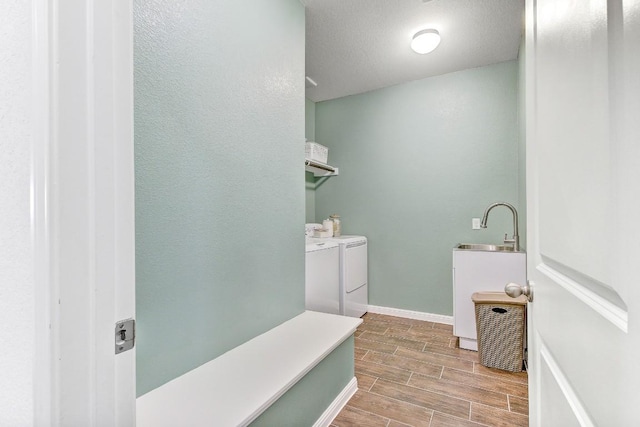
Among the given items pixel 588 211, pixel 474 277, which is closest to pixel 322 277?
pixel 474 277

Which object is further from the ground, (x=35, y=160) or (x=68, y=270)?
(x=35, y=160)

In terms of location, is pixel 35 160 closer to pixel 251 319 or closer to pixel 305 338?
pixel 251 319

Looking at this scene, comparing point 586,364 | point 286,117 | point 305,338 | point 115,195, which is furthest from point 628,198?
point 286,117

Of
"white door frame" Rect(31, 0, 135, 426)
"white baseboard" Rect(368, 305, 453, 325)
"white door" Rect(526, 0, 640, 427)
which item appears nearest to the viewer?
"white door" Rect(526, 0, 640, 427)

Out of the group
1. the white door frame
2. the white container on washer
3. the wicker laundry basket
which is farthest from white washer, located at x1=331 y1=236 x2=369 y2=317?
the white door frame

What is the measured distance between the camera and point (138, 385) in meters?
1.10

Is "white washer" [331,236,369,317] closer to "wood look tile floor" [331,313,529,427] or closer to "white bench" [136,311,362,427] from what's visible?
"wood look tile floor" [331,313,529,427]

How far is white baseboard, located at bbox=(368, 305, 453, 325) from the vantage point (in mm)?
3070

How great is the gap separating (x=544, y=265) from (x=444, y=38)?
2.42m

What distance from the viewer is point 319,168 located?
136 inches

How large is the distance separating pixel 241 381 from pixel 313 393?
0.44 metres

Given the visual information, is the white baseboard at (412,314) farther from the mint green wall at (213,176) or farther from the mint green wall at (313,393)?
the mint green wall at (213,176)

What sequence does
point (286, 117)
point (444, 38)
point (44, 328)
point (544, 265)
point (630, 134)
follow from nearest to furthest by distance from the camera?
point (630, 134) → point (44, 328) → point (544, 265) → point (286, 117) → point (444, 38)

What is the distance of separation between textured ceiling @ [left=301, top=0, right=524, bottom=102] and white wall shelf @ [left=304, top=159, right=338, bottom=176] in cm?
90
